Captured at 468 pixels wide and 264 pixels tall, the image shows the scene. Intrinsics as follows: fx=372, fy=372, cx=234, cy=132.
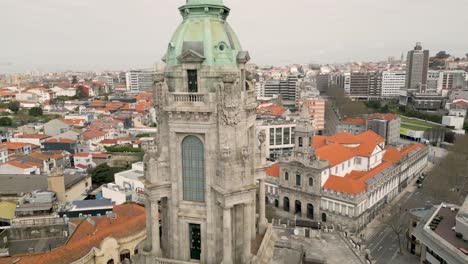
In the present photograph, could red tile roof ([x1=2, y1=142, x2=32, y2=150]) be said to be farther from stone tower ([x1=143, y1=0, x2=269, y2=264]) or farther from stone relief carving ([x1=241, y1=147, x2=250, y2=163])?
stone relief carving ([x1=241, y1=147, x2=250, y2=163])

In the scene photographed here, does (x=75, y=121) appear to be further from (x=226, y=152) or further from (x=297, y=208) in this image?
(x=226, y=152)

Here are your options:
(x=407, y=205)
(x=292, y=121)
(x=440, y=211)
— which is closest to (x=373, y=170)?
(x=407, y=205)

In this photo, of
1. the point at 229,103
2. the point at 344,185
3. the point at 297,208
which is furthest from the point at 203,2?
the point at 297,208

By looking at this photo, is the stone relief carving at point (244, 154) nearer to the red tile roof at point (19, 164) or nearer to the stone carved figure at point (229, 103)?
the stone carved figure at point (229, 103)

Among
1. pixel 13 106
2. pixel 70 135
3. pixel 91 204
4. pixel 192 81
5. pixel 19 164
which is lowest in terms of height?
pixel 19 164

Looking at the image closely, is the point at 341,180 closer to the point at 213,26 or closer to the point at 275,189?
the point at 275,189

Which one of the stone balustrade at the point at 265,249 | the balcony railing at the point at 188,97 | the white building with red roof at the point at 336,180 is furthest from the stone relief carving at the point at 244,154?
the white building with red roof at the point at 336,180

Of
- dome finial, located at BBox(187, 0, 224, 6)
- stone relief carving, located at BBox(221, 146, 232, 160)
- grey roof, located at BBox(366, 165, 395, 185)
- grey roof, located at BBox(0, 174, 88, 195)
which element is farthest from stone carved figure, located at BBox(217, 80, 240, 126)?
grey roof, located at BBox(366, 165, 395, 185)
